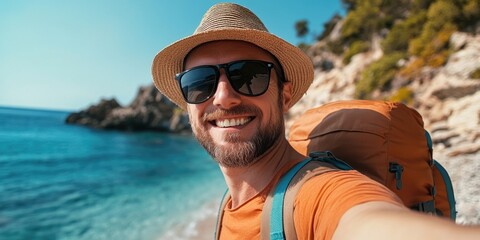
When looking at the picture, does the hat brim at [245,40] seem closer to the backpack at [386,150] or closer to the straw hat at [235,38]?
the straw hat at [235,38]

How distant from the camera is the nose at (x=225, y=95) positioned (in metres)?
1.71

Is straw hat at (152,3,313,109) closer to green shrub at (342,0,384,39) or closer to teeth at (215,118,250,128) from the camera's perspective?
teeth at (215,118,250,128)

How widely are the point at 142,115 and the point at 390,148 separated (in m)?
53.3

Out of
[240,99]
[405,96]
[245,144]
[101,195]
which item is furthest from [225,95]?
[405,96]

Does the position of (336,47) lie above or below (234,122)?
above

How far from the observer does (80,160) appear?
22562 millimetres

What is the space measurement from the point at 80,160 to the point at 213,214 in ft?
59.2

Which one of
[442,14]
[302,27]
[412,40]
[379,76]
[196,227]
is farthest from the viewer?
[302,27]

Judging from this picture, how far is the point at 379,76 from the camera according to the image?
20.6 m

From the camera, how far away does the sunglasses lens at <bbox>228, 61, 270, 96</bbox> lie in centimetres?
172

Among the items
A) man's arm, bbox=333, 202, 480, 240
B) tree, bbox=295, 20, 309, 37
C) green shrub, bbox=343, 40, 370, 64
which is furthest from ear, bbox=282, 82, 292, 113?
tree, bbox=295, 20, 309, 37

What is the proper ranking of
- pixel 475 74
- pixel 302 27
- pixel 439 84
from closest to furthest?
pixel 475 74 < pixel 439 84 < pixel 302 27

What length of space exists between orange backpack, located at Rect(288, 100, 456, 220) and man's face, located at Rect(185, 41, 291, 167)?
0.39 metres

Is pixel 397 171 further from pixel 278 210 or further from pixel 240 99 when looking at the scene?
pixel 240 99
